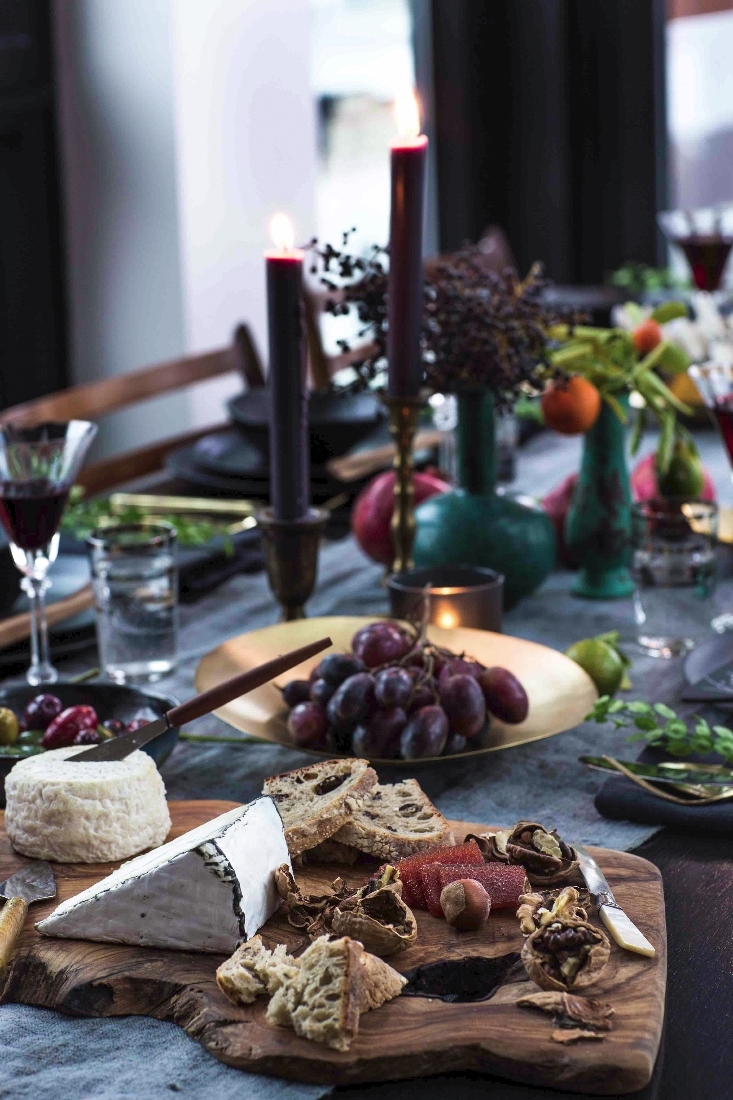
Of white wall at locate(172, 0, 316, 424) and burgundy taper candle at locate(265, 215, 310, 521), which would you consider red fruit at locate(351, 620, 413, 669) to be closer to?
burgundy taper candle at locate(265, 215, 310, 521)

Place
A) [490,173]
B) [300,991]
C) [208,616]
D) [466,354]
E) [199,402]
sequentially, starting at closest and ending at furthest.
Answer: [300,991] < [466,354] < [208,616] < [199,402] < [490,173]

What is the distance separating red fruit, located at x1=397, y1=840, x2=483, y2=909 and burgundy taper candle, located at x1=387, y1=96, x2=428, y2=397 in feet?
1.88

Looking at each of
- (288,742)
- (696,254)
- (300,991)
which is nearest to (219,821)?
(300,991)

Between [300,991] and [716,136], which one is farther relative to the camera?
[716,136]

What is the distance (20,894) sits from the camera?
0.79 metres

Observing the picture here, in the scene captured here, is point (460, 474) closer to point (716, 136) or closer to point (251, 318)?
point (251, 318)

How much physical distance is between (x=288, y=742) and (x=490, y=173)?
4.03 metres

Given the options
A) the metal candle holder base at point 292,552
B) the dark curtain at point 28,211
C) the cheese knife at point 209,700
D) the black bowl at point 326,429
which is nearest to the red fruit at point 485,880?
the cheese knife at point 209,700

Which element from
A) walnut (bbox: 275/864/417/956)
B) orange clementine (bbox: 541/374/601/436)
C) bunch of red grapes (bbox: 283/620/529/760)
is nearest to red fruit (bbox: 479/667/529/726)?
bunch of red grapes (bbox: 283/620/529/760)

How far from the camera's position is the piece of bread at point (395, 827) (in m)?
0.82

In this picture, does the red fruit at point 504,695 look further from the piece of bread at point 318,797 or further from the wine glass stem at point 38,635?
the wine glass stem at point 38,635

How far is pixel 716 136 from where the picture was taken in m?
4.76

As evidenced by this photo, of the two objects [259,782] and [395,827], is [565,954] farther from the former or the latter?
[259,782]

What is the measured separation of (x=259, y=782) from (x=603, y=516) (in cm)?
63
